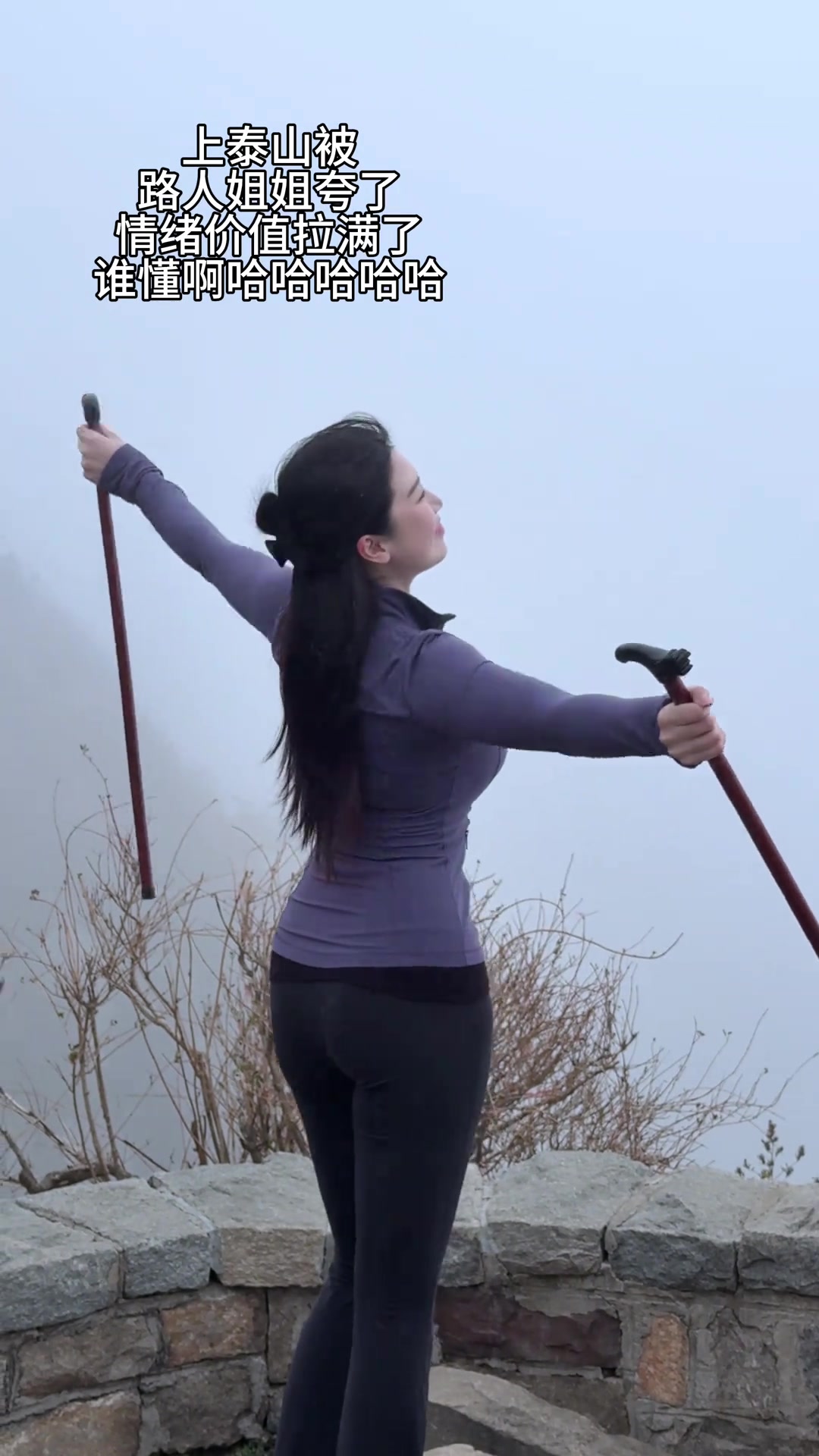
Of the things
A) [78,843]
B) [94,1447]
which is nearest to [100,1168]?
[94,1447]

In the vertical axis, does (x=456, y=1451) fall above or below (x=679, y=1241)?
below

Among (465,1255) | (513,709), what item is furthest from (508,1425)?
(513,709)

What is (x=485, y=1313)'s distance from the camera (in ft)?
8.39

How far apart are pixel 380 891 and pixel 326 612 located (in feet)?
1.02

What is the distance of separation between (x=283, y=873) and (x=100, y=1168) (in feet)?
3.10

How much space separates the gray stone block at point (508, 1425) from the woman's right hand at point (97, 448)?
1580mm

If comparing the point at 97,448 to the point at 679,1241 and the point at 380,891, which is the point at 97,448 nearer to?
the point at 380,891

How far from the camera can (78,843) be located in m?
15.1

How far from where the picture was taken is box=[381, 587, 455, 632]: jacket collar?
1634 millimetres

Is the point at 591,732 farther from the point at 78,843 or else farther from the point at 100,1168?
the point at 78,843

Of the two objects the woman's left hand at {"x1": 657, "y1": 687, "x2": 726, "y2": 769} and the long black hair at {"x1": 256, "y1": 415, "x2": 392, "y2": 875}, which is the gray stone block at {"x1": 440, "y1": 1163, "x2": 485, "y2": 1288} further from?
the woman's left hand at {"x1": 657, "y1": 687, "x2": 726, "y2": 769}

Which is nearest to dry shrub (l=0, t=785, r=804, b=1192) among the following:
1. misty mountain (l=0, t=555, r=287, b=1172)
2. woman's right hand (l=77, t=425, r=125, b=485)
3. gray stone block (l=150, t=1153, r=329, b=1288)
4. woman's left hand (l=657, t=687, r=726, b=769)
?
gray stone block (l=150, t=1153, r=329, b=1288)

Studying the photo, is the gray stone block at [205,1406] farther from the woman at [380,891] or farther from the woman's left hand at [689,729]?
the woman's left hand at [689,729]


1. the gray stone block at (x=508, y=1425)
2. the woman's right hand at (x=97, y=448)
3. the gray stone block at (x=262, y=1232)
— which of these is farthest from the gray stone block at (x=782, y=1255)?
the woman's right hand at (x=97, y=448)
